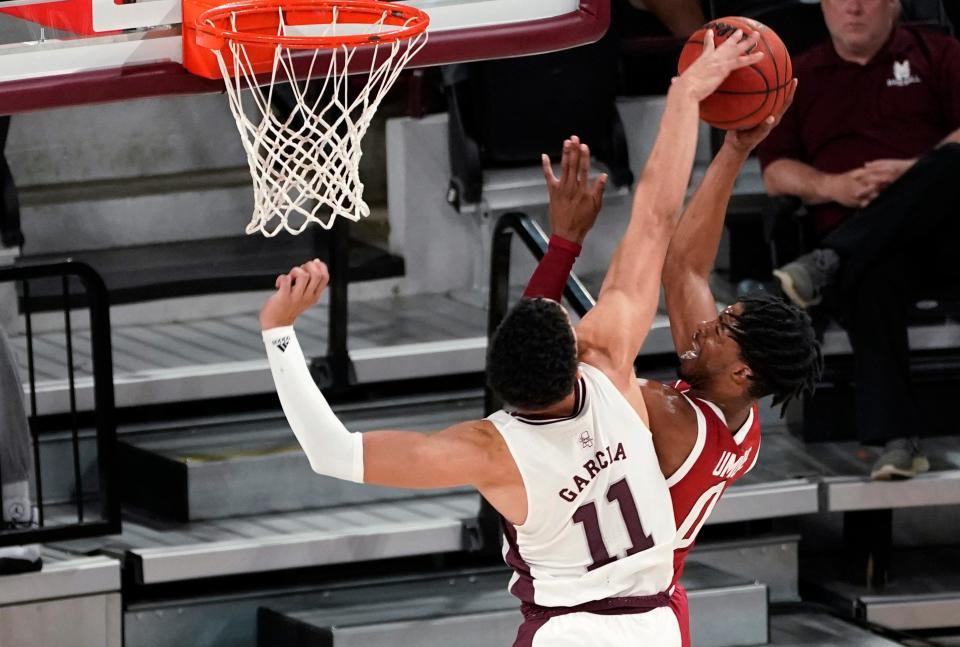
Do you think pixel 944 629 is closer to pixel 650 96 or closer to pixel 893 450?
pixel 893 450

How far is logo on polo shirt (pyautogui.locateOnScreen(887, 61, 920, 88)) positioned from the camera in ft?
21.2

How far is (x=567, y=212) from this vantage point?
12.9 feet

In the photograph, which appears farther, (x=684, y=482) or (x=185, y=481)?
(x=185, y=481)

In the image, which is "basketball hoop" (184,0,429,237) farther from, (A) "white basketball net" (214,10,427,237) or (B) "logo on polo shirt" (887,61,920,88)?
(B) "logo on polo shirt" (887,61,920,88)

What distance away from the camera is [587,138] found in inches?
281

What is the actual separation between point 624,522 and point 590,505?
0.09 metres

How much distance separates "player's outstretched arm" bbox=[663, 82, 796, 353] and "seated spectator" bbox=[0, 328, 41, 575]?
2210 millimetres

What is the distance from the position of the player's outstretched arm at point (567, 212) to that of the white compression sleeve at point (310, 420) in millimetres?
661

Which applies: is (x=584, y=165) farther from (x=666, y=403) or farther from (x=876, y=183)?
(x=876, y=183)

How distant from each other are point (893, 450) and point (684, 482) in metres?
2.48

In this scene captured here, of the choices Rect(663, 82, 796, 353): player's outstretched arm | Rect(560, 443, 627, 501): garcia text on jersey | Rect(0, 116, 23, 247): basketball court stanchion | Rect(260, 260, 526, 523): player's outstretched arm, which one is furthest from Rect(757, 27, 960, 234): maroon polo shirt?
Rect(260, 260, 526, 523): player's outstretched arm

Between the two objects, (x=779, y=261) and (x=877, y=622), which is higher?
(x=779, y=261)

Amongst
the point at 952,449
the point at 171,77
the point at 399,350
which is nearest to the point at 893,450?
the point at 952,449

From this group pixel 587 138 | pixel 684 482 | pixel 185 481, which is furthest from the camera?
pixel 587 138
